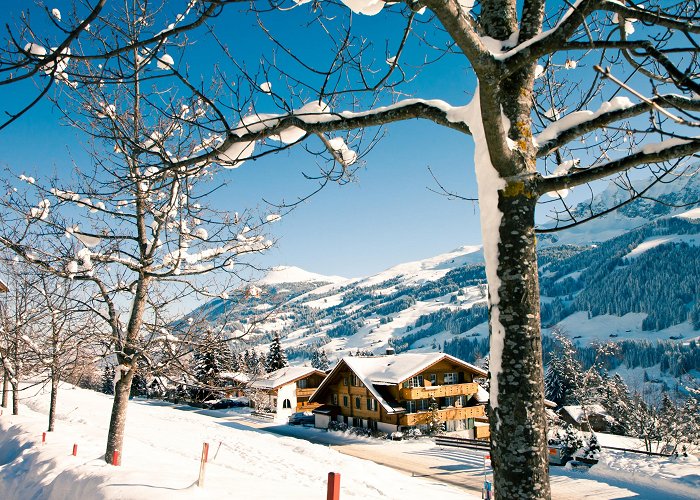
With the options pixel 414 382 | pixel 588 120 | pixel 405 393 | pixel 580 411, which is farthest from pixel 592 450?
pixel 580 411

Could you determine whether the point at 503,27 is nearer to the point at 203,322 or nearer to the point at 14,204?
the point at 203,322

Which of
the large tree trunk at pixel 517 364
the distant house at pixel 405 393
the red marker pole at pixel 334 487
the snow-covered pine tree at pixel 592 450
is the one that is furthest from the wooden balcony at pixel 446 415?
the large tree trunk at pixel 517 364

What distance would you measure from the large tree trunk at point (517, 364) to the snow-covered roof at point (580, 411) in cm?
5244

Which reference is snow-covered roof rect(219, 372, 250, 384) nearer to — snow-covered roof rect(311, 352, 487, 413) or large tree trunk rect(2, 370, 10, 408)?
large tree trunk rect(2, 370, 10, 408)

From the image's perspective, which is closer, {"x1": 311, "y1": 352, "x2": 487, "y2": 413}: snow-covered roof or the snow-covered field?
Result: the snow-covered field

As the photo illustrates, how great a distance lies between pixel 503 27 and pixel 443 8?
89cm

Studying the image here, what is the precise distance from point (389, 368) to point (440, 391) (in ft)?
15.8

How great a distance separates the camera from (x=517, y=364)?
240 centimetres

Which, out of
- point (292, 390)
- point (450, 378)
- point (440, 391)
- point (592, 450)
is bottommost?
point (592, 450)

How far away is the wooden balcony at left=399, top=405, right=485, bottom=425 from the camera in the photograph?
1364 inches

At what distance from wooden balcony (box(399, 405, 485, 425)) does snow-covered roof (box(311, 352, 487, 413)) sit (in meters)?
1.33

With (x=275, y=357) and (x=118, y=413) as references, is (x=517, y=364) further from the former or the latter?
(x=275, y=357)

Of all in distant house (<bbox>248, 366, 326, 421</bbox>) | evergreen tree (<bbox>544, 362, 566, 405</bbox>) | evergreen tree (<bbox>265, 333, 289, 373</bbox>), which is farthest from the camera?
evergreen tree (<bbox>544, 362, 566, 405</bbox>)

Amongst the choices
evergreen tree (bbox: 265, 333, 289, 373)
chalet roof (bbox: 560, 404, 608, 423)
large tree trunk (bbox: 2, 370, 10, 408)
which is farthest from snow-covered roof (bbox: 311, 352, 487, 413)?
large tree trunk (bbox: 2, 370, 10, 408)
